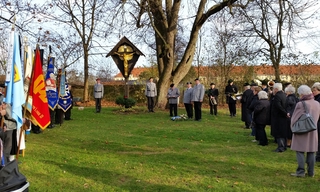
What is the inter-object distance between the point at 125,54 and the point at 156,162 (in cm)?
1188

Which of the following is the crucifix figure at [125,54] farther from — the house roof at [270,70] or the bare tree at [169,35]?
the house roof at [270,70]

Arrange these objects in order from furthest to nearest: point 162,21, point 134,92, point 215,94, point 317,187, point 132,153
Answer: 1. point 134,92
2. point 162,21
3. point 215,94
4. point 132,153
5. point 317,187

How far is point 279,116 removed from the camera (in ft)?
29.2

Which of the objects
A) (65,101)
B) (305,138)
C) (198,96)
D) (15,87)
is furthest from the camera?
(198,96)

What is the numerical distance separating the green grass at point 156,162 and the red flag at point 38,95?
99 centimetres

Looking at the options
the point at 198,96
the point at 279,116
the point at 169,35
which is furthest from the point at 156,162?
the point at 169,35

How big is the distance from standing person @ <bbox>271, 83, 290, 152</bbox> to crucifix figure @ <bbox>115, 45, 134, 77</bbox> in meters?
11.1

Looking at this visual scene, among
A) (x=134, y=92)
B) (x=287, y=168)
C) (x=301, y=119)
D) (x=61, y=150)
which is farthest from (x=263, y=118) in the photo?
(x=134, y=92)

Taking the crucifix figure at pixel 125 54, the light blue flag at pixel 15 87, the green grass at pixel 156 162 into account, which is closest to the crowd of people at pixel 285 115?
the green grass at pixel 156 162

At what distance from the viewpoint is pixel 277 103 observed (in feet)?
28.8

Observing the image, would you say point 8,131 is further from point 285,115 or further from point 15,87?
point 285,115

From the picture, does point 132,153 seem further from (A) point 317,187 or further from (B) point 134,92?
(B) point 134,92

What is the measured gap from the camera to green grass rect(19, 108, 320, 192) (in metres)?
6.11

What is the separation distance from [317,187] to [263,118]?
12.5 feet
